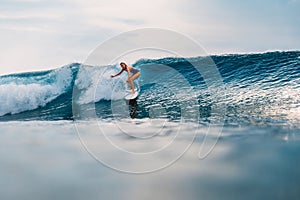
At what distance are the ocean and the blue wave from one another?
0.05m

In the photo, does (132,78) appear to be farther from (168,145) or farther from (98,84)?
(168,145)

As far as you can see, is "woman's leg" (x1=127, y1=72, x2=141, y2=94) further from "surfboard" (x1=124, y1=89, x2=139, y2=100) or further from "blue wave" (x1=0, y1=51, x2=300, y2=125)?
"blue wave" (x1=0, y1=51, x2=300, y2=125)

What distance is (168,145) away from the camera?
16.6 feet

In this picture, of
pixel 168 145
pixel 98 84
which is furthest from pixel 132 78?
pixel 168 145

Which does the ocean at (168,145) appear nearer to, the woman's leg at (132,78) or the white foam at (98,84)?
the white foam at (98,84)

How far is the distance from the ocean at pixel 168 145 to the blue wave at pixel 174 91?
0.05m

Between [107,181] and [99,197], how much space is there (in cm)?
41

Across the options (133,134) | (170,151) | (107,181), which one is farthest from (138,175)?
(133,134)

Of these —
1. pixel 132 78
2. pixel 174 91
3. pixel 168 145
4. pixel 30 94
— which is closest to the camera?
pixel 168 145

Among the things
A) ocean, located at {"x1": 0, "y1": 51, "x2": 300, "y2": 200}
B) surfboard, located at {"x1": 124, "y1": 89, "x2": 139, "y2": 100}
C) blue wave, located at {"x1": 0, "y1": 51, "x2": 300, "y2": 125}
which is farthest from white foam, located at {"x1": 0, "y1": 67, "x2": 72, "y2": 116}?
Result: surfboard, located at {"x1": 124, "y1": 89, "x2": 139, "y2": 100}

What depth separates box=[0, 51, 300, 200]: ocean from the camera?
3.37m

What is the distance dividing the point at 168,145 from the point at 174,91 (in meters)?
6.57

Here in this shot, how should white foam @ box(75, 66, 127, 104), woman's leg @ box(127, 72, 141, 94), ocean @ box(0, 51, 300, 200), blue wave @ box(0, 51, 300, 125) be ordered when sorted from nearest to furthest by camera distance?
ocean @ box(0, 51, 300, 200), blue wave @ box(0, 51, 300, 125), woman's leg @ box(127, 72, 141, 94), white foam @ box(75, 66, 127, 104)

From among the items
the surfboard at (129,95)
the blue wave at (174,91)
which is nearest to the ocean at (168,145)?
the blue wave at (174,91)
